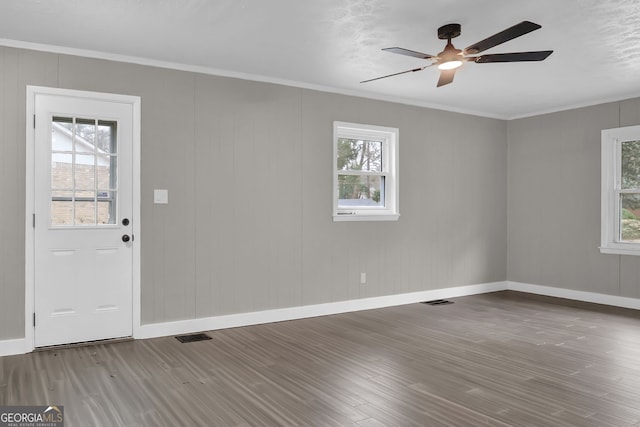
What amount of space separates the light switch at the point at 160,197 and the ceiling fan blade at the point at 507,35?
3.01 metres

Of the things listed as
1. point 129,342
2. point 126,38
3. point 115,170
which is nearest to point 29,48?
point 126,38

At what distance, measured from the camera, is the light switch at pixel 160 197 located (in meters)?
4.52

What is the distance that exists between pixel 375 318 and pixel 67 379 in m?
3.15

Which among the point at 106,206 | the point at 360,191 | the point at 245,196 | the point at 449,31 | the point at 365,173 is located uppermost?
the point at 449,31

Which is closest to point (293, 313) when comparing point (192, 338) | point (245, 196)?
point (192, 338)

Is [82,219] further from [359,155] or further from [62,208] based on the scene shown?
[359,155]

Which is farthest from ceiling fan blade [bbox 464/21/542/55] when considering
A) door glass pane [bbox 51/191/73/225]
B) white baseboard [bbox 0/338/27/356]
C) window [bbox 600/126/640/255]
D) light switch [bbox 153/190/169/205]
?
white baseboard [bbox 0/338/27/356]

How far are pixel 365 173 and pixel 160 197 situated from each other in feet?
8.47

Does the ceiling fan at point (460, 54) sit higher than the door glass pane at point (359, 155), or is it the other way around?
the ceiling fan at point (460, 54)

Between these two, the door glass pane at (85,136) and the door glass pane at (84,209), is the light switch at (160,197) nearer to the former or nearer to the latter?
the door glass pane at (84,209)

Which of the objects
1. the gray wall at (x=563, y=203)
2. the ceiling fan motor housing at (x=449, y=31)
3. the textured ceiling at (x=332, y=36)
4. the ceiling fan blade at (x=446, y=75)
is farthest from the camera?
the gray wall at (x=563, y=203)

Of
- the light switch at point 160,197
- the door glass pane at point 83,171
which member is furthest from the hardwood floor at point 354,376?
the light switch at point 160,197

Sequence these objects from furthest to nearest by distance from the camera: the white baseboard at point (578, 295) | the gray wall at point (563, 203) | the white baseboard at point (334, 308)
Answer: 1. the gray wall at point (563, 203)
2. the white baseboard at point (578, 295)
3. the white baseboard at point (334, 308)

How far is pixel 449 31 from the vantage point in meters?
3.63
